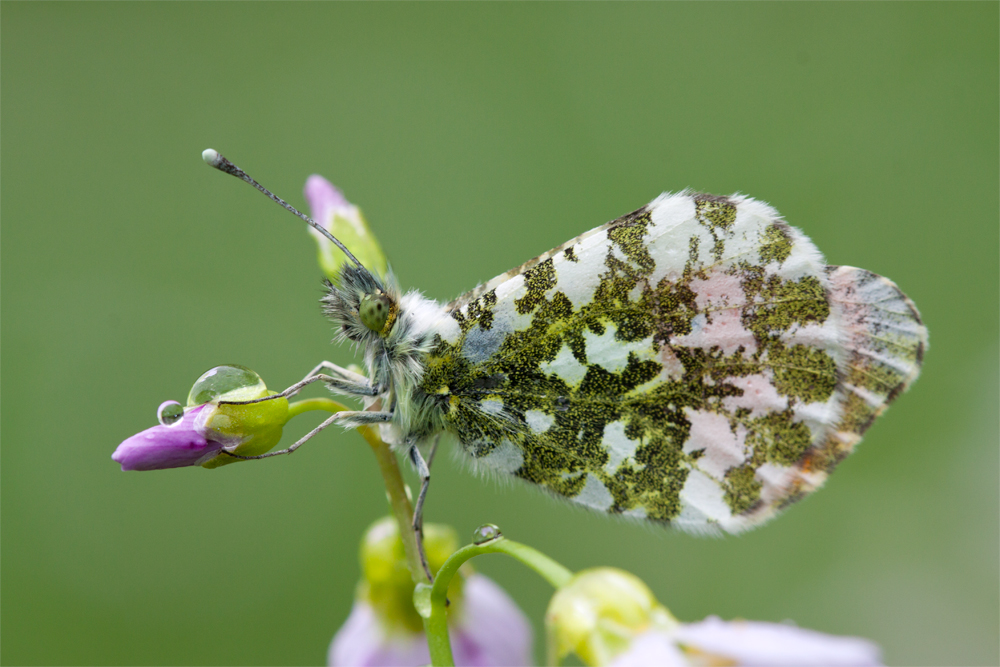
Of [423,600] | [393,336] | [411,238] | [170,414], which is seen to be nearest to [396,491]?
[423,600]

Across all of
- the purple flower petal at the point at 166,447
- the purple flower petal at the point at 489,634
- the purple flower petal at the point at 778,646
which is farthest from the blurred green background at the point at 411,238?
the purple flower petal at the point at 778,646

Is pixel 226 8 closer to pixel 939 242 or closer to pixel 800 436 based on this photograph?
pixel 939 242

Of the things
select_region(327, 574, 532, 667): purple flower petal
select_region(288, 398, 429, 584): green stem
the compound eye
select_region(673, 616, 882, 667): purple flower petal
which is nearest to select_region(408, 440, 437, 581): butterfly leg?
select_region(288, 398, 429, 584): green stem

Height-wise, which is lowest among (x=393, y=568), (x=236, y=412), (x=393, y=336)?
(x=393, y=568)

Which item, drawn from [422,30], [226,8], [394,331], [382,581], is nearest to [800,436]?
[394,331]

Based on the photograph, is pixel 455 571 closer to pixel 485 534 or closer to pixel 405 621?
pixel 485 534

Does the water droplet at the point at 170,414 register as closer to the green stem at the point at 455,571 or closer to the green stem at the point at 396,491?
the green stem at the point at 396,491

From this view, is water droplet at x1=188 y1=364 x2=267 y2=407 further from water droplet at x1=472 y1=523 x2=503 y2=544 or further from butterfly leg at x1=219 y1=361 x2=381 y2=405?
water droplet at x1=472 y1=523 x2=503 y2=544
